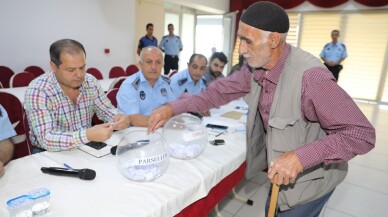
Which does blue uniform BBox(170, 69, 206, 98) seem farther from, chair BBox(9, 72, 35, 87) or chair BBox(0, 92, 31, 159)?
chair BBox(9, 72, 35, 87)

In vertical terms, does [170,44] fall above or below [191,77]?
above

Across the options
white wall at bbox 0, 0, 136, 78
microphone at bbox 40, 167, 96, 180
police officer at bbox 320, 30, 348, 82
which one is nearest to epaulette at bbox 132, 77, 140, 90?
microphone at bbox 40, 167, 96, 180

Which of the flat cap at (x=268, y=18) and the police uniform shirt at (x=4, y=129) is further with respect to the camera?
the police uniform shirt at (x=4, y=129)

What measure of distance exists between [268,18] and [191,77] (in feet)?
6.90

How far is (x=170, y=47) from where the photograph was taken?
7.71 meters

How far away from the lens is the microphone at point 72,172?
1.09 metres

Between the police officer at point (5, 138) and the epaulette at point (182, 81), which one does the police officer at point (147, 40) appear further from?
the police officer at point (5, 138)

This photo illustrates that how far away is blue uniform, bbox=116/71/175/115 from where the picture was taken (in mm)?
2123

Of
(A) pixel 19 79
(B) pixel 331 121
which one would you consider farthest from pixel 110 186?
(A) pixel 19 79

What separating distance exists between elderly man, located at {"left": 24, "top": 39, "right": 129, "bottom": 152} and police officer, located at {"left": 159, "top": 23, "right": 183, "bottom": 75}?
6019 mm

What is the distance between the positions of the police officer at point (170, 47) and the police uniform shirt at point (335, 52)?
410cm

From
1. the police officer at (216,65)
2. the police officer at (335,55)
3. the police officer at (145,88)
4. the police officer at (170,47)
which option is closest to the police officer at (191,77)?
the police officer at (216,65)

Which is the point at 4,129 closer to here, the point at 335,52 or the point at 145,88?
the point at 145,88

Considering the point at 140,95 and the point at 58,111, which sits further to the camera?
the point at 140,95
